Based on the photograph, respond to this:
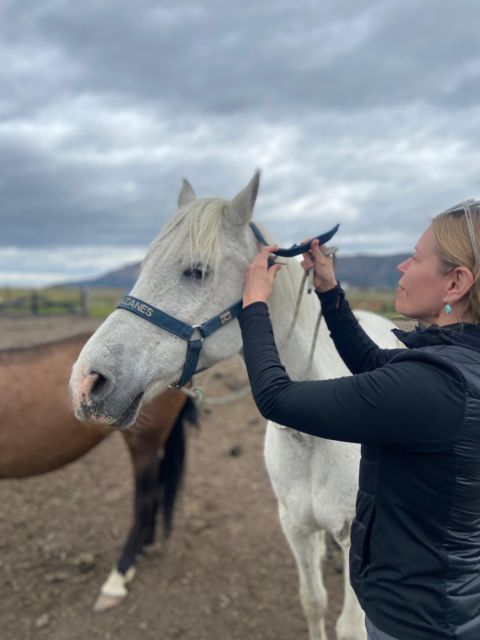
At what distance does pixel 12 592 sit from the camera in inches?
147

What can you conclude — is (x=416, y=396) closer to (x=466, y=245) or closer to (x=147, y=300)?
(x=466, y=245)


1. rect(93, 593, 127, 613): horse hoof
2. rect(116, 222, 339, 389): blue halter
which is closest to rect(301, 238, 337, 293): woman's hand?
rect(116, 222, 339, 389): blue halter

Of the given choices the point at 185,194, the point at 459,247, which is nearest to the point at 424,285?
the point at 459,247

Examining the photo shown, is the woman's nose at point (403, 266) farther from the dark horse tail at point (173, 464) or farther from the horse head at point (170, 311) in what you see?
the dark horse tail at point (173, 464)

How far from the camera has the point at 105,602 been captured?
142 inches

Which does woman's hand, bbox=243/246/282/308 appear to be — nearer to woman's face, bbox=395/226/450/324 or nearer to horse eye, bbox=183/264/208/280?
horse eye, bbox=183/264/208/280

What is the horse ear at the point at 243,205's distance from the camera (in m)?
1.76

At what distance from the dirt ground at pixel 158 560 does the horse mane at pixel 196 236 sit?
0.85 m

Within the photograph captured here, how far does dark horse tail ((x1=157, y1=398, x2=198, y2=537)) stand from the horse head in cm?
253

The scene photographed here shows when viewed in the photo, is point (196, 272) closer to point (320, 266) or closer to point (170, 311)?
point (170, 311)

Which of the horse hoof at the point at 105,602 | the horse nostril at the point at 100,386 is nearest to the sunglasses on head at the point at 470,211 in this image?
the horse nostril at the point at 100,386

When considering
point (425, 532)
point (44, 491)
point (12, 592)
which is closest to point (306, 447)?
point (425, 532)

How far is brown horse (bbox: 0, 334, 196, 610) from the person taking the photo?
3.54 metres

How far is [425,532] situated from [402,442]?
27 centimetres
